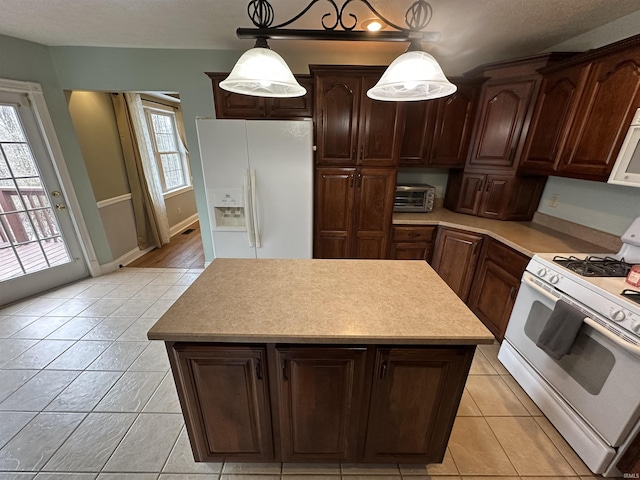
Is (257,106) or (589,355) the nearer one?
(589,355)

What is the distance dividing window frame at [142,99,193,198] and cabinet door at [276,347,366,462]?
15.1ft

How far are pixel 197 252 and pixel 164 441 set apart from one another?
3.02 m

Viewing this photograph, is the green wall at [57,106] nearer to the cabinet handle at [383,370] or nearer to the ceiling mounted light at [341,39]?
the ceiling mounted light at [341,39]

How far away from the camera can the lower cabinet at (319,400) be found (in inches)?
42.0

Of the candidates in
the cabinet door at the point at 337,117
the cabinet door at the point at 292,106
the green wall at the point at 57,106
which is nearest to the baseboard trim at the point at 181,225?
the green wall at the point at 57,106

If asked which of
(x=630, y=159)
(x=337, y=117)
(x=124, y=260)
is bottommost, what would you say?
(x=124, y=260)

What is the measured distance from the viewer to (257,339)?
3.25 ft

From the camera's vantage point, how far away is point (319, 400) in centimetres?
117

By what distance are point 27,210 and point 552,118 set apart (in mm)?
4965

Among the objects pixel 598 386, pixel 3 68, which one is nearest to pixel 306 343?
pixel 598 386

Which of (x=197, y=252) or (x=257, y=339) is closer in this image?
(x=257, y=339)

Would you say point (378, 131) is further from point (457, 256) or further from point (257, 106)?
point (457, 256)

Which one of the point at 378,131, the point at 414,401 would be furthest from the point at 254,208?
the point at 414,401

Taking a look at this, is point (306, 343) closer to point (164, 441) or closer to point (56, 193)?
point (164, 441)
